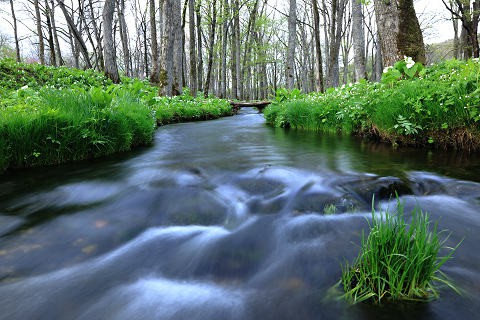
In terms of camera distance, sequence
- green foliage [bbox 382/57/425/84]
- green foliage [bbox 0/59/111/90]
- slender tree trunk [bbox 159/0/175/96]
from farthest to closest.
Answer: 1. slender tree trunk [bbox 159/0/175/96]
2. green foliage [bbox 0/59/111/90]
3. green foliage [bbox 382/57/425/84]

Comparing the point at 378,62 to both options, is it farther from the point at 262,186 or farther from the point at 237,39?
the point at 262,186

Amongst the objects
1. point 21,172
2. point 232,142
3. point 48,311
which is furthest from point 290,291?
point 232,142

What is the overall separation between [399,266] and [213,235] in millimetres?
1285

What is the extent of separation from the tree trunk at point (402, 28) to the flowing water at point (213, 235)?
4.23 meters

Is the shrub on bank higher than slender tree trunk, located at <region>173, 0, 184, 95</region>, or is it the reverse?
slender tree trunk, located at <region>173, 0, 184, 95</region>

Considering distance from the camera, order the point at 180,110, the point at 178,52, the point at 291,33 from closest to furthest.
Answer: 1. the point at 180,110
2. the point at 178,52
3. the point at 291,33

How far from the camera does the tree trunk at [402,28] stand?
A: 7.23 m

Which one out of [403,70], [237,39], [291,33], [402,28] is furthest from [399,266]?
[237,39]

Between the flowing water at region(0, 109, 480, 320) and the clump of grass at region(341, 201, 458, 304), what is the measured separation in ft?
0.20

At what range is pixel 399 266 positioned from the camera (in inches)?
53.7

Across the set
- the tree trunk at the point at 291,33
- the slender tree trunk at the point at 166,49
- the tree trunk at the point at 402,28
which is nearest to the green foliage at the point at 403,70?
the tree trunk at the point at 402,28

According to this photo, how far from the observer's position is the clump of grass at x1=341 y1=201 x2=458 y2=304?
4.48ft

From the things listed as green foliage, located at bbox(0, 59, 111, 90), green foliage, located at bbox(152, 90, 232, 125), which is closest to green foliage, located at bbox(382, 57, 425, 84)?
green foliage, located at bbox(152, 90, 232, 125)

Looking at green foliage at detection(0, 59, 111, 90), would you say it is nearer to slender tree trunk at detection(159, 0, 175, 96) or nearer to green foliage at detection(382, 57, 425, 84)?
slender tree trunk at detection(159, 0, 175, 96)
